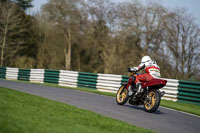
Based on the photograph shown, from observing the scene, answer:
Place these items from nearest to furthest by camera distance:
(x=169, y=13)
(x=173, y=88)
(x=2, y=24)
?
(x=173, y=88)
(x=169, y=13)
(x=2, y=24)

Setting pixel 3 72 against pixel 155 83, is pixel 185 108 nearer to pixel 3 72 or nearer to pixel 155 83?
pixel 155 83

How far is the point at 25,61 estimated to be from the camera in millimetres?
48938

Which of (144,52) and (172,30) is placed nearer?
(172,30)

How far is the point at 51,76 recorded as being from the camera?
77.6 feet

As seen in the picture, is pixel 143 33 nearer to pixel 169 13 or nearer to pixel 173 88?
pixel 169 13

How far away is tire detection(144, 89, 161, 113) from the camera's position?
30.2ft

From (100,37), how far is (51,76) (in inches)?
971

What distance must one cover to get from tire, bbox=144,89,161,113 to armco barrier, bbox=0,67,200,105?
5.71 metres

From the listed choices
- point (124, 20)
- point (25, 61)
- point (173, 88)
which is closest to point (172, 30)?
point (124, 20)

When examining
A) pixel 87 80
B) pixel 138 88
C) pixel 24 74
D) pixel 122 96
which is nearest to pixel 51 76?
pixel 24 74

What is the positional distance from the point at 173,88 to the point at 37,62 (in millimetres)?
42663

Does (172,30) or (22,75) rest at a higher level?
(172,30)

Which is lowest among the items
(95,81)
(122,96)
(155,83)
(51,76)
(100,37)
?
(122,96)

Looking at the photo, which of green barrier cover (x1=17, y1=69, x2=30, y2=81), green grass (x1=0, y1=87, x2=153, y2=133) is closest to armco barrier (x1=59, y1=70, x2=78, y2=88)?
green barrier cover (x1=17, y1=69, x2=30, y2=81)
